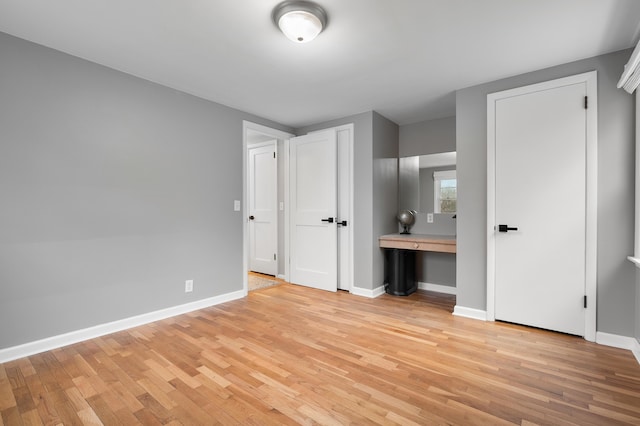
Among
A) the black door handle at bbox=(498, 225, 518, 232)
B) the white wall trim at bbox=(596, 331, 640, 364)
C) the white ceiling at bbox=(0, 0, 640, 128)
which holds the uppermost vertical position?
the white ceiling at bbox=(0, 0, 640, 128)

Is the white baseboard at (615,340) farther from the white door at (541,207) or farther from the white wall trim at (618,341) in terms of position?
the white door at (541,207)

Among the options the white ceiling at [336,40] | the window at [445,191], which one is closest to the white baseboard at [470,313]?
the window at [445,191]

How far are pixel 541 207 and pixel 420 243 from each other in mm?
1260

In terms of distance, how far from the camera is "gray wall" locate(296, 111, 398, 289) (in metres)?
3.92

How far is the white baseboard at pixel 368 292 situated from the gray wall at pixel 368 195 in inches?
1.7

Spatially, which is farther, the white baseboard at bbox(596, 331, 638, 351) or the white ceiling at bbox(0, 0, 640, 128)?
the white baseboard at bbox(596, 331, 638, 351)

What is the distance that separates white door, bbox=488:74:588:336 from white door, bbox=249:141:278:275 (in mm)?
3245

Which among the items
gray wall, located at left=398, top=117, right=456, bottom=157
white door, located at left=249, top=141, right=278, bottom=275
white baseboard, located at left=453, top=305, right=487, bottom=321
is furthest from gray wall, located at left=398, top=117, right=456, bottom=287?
white door, located at left=249, top=141, right=278, bottom=275

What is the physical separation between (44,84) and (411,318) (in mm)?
3815

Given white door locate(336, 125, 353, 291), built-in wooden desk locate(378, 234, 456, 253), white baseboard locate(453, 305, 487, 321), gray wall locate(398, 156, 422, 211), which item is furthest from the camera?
gray wall locate(398, 156, 422, 211)

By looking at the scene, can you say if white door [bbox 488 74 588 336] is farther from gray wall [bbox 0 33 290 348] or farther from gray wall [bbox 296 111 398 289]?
gray wall [bbox 0 33 290 348]

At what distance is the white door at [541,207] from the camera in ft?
8.45

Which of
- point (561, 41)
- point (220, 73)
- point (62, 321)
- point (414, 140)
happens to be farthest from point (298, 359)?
point (414, 140)

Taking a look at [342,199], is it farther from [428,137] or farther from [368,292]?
[428,137]
